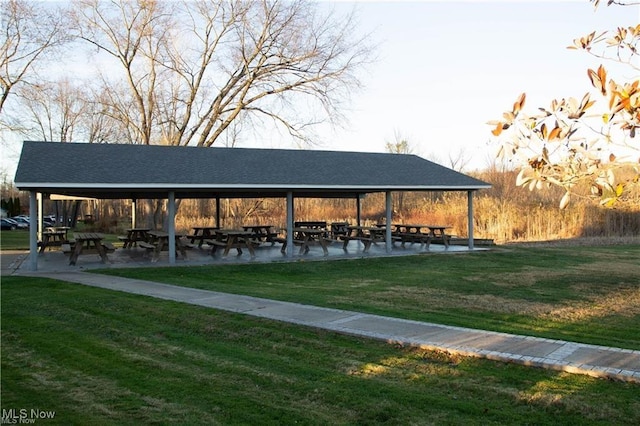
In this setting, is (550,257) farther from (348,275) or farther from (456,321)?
(456,321)

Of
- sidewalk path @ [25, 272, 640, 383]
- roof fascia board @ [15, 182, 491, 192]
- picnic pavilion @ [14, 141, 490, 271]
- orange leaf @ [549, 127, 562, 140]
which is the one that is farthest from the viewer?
picnic pavilion @ [14, 141, 490, 271]

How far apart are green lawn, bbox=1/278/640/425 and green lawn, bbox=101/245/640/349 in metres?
1.88

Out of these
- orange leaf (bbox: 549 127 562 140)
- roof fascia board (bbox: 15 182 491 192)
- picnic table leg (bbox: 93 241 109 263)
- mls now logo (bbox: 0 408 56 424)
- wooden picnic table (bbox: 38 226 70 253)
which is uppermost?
roof fascia board (bbox: 15 182 491 192)

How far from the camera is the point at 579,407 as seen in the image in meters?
4.38

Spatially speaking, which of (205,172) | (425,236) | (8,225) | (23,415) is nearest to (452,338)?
(23,415)

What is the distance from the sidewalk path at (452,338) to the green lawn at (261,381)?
184 mm

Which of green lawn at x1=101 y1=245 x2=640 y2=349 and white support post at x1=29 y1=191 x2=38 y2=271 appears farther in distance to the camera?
white support post at x1=29 y1=191 x2=38 y2=271

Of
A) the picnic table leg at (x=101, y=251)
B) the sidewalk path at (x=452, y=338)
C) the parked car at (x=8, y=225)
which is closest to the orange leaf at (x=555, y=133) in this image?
the sidewalk path at (x=452, y=338)

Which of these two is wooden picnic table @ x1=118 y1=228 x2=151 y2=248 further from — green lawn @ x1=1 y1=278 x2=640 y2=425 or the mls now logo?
the mls now logo

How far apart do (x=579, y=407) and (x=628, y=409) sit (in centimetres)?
36

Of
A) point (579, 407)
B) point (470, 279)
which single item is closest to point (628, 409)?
point (579, 407)

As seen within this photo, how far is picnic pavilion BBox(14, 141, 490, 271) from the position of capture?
43.2 ft

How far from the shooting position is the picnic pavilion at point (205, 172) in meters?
13.2

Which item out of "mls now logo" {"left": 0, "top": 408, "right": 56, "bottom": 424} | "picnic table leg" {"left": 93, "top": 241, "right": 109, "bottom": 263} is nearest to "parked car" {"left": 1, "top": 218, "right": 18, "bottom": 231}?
"picnic table leg" {"left": 93, "top": 241, "right": 109, "bottom": 263}
